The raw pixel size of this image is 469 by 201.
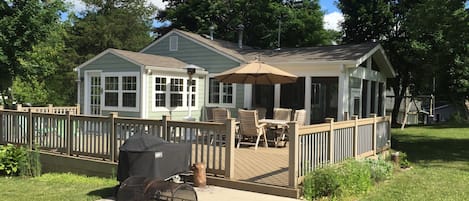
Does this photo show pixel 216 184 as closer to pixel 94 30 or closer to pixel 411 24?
pixel 411 24

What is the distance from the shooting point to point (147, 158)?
20.2 ft

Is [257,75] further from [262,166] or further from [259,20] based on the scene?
[259,20]

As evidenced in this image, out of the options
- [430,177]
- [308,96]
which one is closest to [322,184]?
[430,177]

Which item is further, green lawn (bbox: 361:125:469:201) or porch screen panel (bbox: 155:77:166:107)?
A: porch screen panel (bbox: 155:77:166:107)

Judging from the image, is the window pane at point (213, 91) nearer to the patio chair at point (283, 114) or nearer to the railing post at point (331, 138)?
the patio chair at point (283, 114)

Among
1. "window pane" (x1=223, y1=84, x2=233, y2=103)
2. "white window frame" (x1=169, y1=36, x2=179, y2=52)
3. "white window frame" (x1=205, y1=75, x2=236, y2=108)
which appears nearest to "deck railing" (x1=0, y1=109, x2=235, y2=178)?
"white window frame" (x1=205, y1=75, x2=236, y2=108)

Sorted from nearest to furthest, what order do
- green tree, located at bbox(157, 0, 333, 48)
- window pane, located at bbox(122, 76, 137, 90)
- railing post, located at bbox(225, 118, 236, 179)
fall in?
railing post, located at bbox(225, 118, 236, 179)
window pane, located at bbox(122, 76, 137, 90)
green tree, located at bbox(157, 0, 333, 48)

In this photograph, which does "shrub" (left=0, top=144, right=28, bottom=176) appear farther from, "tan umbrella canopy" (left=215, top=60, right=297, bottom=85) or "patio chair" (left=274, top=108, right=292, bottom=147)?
"patio chair" (left=274, top=108, right=292, bottom=147)

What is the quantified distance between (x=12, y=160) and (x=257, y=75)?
608cm

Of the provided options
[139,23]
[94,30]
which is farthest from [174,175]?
[139,23]

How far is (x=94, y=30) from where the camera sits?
3097 centimetres

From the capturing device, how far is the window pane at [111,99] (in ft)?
46.1

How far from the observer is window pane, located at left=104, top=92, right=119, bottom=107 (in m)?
14.0

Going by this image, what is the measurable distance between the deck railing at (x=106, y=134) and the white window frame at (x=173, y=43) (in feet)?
25.1
